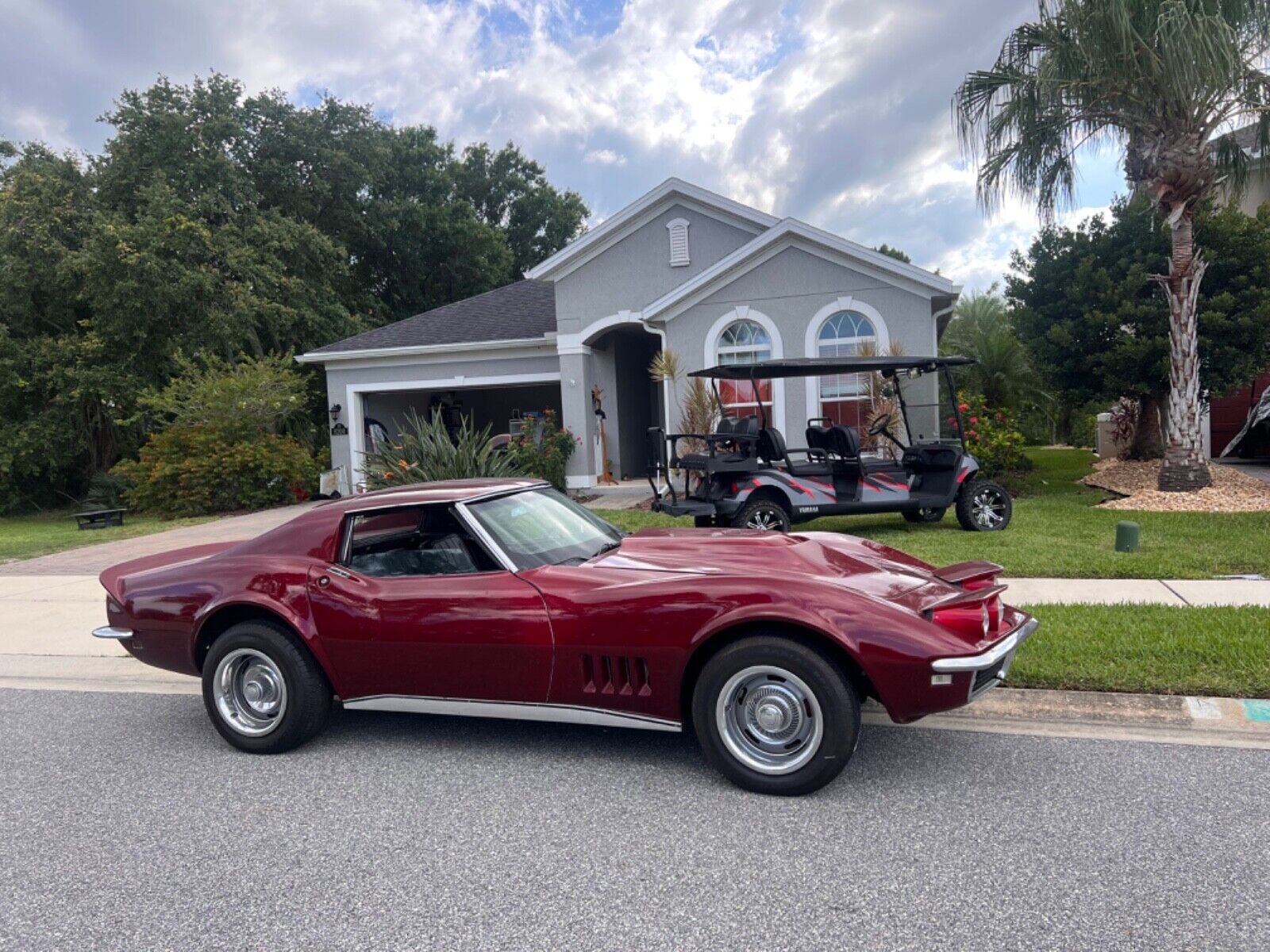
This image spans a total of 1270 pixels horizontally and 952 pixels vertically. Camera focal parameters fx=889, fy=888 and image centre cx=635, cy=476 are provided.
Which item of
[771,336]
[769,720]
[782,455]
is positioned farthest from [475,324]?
[769,720]

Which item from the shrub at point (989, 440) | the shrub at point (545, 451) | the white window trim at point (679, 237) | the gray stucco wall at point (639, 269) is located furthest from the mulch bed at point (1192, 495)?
the shrub at point (545, 451)

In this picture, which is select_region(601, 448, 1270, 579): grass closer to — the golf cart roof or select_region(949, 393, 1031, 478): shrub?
select_region(949, 393, 1031, 478): shrub

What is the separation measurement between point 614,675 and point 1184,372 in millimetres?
12140

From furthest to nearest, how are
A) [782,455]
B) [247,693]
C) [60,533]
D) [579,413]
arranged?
[579,413] < [60,533] < [782,455] < [247,693]

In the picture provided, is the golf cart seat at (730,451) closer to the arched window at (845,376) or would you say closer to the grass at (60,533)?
the arched window at (845,376)

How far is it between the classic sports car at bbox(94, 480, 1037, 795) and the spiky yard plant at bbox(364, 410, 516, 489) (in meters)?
6.12

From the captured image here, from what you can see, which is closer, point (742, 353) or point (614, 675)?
point (614, 675)

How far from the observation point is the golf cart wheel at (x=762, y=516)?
390 inches

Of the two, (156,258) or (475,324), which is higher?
(156,258)

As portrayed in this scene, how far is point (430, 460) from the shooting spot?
11.5 metres

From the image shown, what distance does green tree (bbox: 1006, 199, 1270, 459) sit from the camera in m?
14.1

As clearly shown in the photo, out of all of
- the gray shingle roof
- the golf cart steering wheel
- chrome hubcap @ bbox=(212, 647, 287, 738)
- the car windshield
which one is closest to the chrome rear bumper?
the car windshield

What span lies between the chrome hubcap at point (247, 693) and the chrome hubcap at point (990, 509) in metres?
8.29

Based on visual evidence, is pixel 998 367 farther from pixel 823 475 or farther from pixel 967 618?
→ pixel 967 618
